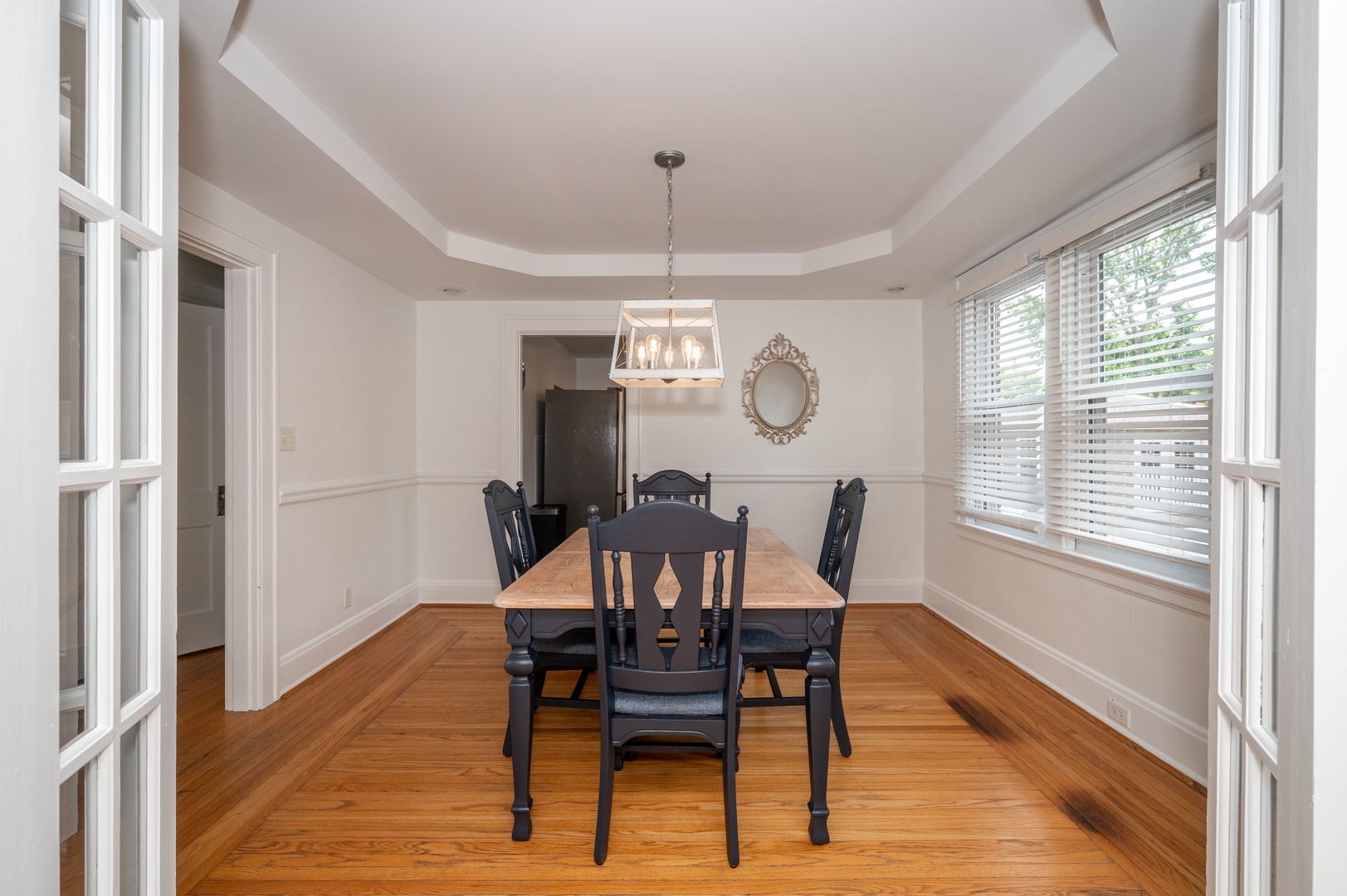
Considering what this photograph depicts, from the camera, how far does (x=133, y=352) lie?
106 cm

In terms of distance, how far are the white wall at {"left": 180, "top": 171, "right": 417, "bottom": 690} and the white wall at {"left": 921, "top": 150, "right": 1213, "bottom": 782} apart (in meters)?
3.67

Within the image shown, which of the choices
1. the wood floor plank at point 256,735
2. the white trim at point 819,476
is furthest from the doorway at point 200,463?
the white trim at point 819,476

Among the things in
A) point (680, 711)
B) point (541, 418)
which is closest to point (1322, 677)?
point (680, 711)

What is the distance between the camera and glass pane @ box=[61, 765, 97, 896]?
89 centimetres

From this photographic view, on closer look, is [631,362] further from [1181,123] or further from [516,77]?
[1181,123]

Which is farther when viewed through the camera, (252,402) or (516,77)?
(252,402)

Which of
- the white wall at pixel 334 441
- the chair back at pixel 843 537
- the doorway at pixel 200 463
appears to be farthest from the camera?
the doorway at pixel 200 463

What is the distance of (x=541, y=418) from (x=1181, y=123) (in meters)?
4.94

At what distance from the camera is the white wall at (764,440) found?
4.60 metres

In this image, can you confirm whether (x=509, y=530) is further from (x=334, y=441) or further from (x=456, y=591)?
(x=456, y=591)

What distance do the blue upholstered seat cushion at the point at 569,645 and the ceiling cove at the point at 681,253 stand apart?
1.97 metres

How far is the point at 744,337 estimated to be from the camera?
459cm

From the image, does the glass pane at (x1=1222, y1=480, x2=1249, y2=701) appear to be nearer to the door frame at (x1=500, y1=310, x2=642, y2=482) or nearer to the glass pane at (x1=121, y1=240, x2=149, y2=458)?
the glass pane at (x1=121, y1=240, x2=149, y2=458)

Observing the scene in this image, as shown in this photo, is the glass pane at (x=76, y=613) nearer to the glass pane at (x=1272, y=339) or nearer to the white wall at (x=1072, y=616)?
the glass pane at (x=1272, y=339)
